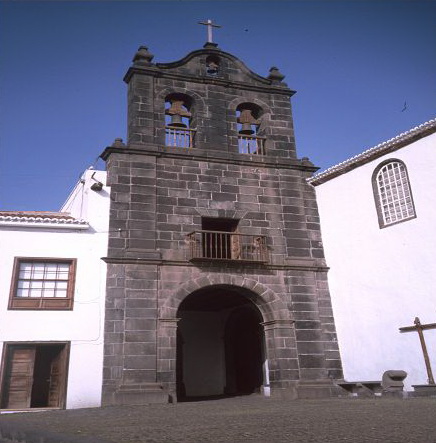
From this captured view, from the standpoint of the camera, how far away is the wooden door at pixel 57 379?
36.9 feet

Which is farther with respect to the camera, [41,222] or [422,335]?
[41,222]

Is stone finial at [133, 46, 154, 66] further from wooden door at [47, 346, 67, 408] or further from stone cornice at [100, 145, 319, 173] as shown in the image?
wooden door at [47, 346, 67, 408]

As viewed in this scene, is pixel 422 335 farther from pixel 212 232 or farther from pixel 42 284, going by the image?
pixel 42 284

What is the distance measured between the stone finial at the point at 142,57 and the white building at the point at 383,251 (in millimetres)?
6142

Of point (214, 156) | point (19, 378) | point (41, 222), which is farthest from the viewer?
point (214, 156)

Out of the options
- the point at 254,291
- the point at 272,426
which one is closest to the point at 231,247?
the point at 254,291

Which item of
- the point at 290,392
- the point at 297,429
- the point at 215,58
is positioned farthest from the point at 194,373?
the point at 297,429

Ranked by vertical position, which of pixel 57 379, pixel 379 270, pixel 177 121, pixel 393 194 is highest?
pixel 177 121

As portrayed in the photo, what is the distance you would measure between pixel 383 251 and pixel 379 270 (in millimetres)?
499

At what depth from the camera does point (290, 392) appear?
40.5 feet

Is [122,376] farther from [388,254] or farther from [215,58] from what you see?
[215,58]

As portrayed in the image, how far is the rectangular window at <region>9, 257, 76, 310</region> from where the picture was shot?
11.7 metres

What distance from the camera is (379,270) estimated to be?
12875 millimetres

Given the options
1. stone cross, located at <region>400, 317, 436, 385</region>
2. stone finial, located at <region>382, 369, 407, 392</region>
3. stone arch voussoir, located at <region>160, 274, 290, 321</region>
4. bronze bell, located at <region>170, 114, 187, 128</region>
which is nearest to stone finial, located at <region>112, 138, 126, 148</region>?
bronze bell, located at <region>170, 114, 187, 128</region>
